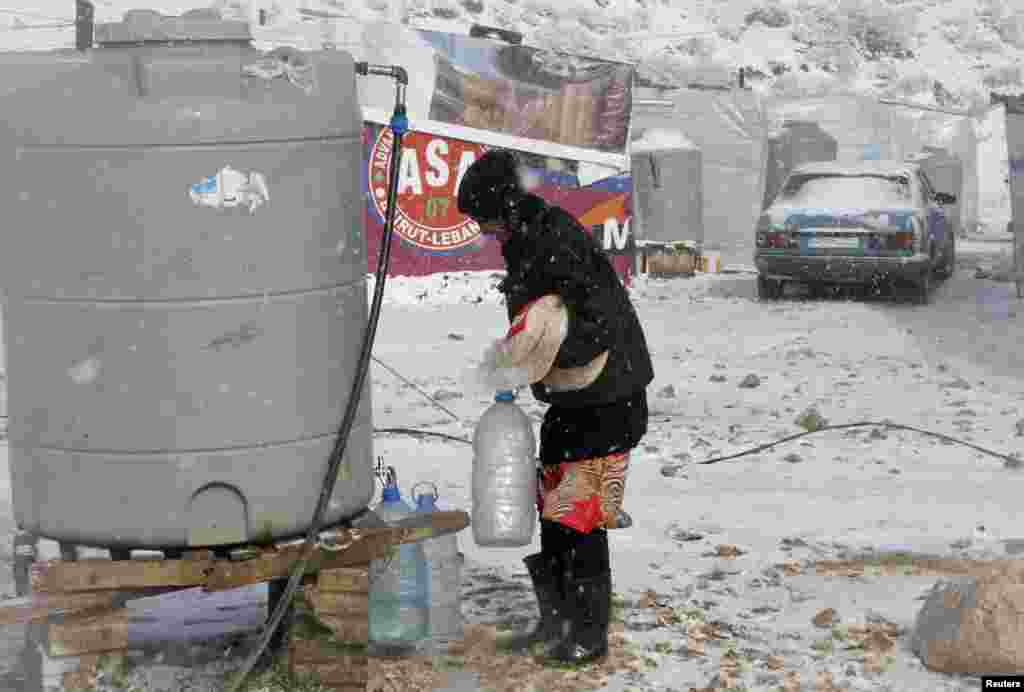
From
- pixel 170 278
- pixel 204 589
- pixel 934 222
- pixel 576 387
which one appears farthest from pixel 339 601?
pixel 934 222

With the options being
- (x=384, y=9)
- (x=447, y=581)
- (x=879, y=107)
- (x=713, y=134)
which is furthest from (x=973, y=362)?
(x=384, y=9)

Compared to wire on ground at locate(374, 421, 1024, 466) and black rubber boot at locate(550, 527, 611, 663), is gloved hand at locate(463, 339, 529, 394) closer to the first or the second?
black rubber boot at locate(550, 527, 611, 663)

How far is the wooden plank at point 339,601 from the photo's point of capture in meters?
4.86

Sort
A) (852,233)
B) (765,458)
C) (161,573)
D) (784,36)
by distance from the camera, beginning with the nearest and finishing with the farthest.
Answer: (161,573) < (765,458) < (852,233) < (784,36)

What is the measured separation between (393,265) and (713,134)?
643cm

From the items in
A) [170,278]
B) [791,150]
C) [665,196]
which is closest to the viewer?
[170,278]

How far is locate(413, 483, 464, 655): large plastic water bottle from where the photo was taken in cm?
551

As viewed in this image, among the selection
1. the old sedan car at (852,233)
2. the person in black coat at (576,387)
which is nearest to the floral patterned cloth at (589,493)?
the person in black coat at (576,387)

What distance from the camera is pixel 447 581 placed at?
560cm

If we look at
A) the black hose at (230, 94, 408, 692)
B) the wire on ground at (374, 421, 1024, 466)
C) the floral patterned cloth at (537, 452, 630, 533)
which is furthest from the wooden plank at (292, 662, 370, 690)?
the wire on ground at (374, 421, 1024, 466)

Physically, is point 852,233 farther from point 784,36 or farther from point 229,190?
point 784,36

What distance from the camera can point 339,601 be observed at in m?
4.86

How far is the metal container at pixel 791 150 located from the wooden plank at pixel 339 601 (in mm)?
18821

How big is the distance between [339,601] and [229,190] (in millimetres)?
1278
